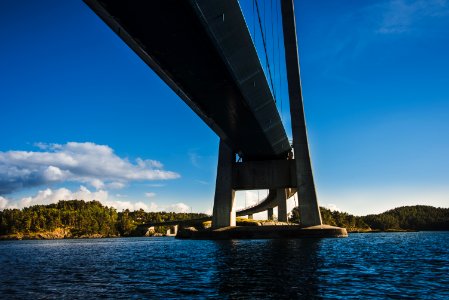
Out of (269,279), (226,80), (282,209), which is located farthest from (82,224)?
(269,279)

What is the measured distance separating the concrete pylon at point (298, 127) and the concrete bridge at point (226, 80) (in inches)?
3.5

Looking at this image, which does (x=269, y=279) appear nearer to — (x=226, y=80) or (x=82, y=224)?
(x=226, y=80)

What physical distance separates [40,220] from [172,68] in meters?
150

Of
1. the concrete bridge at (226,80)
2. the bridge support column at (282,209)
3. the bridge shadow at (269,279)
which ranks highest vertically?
the concrete bridge at (226,80)

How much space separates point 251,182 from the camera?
43375mm

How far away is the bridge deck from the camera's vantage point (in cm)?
1650

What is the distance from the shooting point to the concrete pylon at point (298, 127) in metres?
35.7

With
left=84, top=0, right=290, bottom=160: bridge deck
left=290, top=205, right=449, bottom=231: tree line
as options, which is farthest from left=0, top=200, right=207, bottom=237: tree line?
left=84, top=0, right=290, bottom=160: bridge deck

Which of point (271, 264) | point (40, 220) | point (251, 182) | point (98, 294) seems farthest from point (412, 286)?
point (40, 220)

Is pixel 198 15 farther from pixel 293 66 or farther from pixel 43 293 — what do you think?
pixel 293 66

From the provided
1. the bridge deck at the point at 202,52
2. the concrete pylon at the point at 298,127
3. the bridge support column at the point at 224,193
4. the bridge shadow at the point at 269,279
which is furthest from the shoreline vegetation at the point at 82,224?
the bridge shadow at the point at 269,279

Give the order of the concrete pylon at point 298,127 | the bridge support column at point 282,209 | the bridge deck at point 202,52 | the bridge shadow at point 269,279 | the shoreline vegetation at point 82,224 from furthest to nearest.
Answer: the shoreline vegetation at point 82,224, the bridge support column at point 282,209, the concrete pylon at point 298,127, the bridge deck at point 202,52, the bridge shadow at point 269,279

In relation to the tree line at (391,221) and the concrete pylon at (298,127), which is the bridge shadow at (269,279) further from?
the tree line at (391,221)

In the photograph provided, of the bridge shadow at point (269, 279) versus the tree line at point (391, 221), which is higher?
the tree line at point (391, 221)
